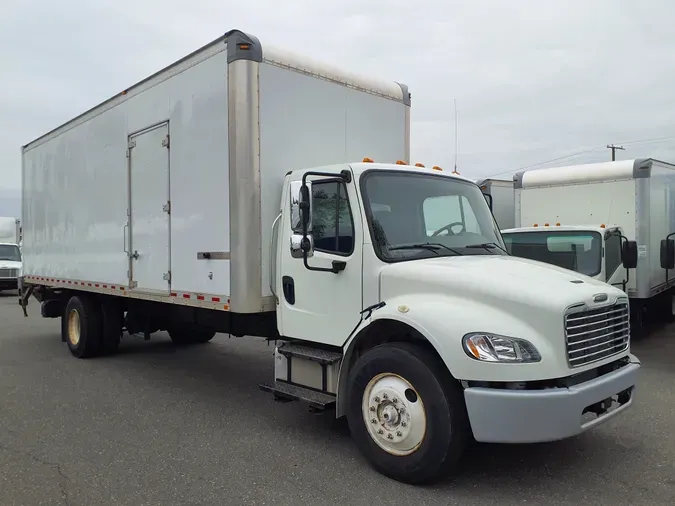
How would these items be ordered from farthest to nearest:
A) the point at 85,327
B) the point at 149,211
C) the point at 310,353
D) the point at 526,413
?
the point at 85,327, the point at 149,211, the point at 310,353, the point at 526,413

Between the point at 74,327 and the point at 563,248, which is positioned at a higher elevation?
the point at 563,248

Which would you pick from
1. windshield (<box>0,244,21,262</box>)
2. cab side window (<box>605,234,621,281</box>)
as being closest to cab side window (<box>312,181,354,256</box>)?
cab side window (<box>605,234,621,281</box>)

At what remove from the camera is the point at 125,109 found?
25.1 feet

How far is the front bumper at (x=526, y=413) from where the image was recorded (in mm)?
3764

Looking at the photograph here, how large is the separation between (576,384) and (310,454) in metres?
2.23

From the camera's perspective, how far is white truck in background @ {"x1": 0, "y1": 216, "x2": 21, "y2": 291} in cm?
2245

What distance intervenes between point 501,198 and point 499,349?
Answer: 29.3 feet

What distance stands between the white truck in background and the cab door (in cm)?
2022

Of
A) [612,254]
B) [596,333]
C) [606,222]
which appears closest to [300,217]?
[596,333]

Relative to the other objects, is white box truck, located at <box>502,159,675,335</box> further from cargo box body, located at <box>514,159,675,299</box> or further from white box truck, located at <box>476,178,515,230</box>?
white box truck, located at <box>476,178,515,230</box>

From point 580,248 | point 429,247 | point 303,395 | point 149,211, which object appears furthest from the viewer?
point 580,248

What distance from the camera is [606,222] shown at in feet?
32.6

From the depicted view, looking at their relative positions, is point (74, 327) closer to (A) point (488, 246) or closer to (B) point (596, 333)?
(A) point (488, 246)

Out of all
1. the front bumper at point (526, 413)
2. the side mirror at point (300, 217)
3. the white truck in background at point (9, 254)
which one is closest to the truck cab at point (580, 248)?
the side mirror at point (300, 217)
